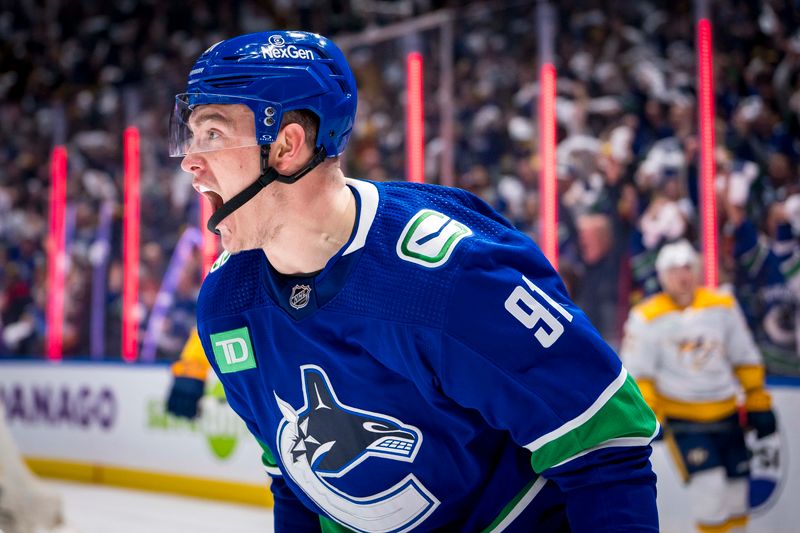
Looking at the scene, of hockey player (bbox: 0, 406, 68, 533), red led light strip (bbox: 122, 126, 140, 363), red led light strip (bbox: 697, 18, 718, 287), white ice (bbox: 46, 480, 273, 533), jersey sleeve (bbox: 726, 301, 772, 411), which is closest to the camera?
hockey player (bbox: 0, 406, 68, 533)

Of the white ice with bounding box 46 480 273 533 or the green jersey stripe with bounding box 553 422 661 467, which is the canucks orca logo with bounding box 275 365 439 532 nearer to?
the green jersey stripe with bounding box 553 422 661 467

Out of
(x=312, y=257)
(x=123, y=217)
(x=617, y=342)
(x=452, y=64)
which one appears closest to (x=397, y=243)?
(x=312, y=257)

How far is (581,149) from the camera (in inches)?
197

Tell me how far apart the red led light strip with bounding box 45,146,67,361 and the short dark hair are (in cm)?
696

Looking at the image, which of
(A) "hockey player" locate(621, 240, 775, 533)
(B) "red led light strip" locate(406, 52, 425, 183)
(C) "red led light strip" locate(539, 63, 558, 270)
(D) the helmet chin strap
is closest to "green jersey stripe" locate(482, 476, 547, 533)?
(D) the helmet chin strap

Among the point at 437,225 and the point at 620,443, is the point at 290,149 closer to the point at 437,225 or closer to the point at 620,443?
the point at 437,225

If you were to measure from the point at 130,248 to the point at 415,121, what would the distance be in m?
2.69

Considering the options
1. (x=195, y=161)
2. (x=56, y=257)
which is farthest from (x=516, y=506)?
(x=56, y=257)

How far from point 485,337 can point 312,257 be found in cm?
26

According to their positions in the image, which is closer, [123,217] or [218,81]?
[218,81]

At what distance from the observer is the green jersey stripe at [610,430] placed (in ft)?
3.49

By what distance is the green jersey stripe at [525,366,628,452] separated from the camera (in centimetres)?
106

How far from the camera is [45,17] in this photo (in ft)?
34.1

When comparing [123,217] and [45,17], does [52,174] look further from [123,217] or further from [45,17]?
[45,17]
